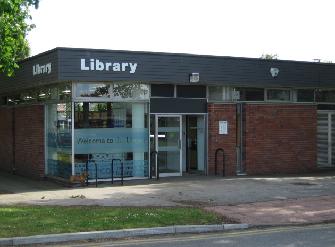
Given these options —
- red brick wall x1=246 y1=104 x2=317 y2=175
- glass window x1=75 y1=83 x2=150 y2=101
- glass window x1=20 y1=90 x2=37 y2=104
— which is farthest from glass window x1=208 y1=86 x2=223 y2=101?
glass window x1=20 y1=90 x2=37 y2=104

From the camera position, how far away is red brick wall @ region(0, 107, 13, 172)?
73.6ft

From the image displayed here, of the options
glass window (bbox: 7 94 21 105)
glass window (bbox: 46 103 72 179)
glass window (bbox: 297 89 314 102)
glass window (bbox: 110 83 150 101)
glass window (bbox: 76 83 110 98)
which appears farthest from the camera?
glass window (bbox: 7 94 21 105)

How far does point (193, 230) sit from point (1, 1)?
8449 millimetres

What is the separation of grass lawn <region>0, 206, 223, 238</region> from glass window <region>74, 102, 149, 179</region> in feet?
17.2

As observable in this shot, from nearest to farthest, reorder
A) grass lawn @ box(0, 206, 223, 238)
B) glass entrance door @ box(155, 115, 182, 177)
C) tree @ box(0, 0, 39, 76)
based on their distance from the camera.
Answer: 1. grass lawn @ box(0, 206, 223, 238)
2. tree @ box(0, 0, 39, 76)
3. glass entrance door @ box(155, 115, 182, 177)

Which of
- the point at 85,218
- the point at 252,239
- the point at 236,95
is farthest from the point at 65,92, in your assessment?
the point at 252,239

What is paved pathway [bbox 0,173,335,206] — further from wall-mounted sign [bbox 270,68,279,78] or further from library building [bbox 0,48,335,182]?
wall-mounted sign [bbox 270,68,279,78]

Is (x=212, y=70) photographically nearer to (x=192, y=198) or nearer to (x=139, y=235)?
(x=192, y=198)

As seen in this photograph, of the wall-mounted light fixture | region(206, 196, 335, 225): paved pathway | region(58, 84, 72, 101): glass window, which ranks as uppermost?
the wall-mounted light fixture

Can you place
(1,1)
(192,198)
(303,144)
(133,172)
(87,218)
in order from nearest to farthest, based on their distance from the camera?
(87,218), (192,198), (1,1), (133,172), (303,144)

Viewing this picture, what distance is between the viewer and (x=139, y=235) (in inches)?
388

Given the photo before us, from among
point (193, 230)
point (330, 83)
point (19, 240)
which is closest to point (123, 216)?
point (193, 230)

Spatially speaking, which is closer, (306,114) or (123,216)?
(123,216)

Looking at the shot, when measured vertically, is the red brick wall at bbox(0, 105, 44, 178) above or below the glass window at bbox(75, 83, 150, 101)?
below
